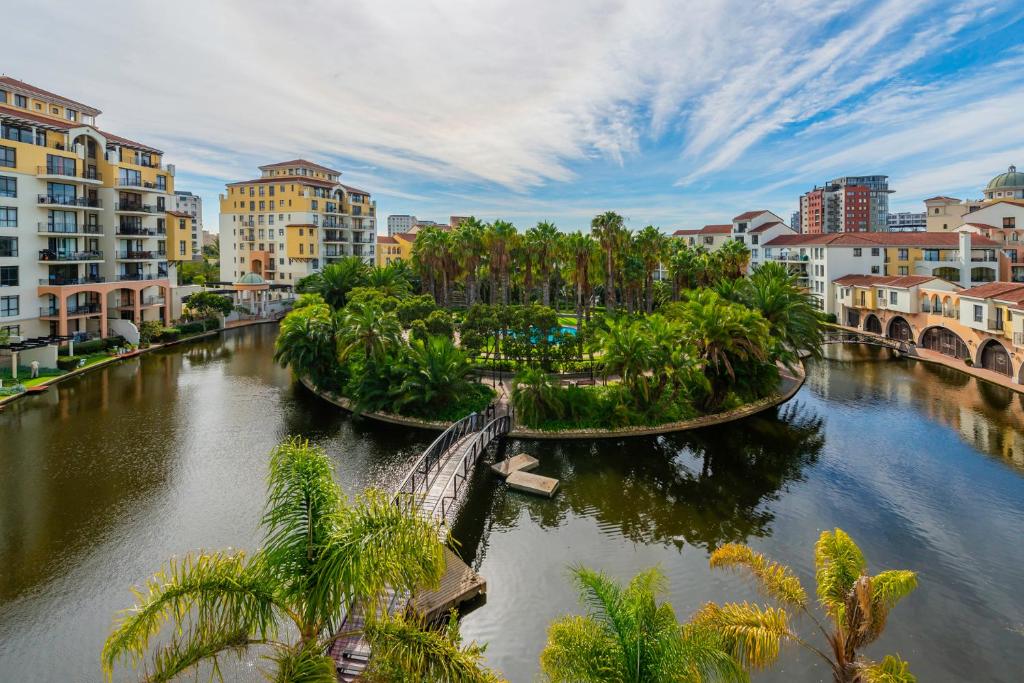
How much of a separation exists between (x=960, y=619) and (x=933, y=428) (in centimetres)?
2050

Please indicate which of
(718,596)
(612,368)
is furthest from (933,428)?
(718,596)

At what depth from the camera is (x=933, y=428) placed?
111ft

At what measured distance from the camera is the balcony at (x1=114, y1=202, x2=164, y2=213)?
60219 mm

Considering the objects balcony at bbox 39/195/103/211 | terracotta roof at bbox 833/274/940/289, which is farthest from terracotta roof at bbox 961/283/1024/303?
balcony at bbox 39/195/103/211

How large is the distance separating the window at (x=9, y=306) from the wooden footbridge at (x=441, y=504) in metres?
41.3

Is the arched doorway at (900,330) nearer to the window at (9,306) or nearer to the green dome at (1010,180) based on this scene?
the green dome at (1010,180)

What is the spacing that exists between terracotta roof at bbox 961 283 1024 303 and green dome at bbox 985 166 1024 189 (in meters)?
62.1

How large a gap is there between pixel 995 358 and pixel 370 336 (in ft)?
159

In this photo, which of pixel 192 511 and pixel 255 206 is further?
pixel 255 206

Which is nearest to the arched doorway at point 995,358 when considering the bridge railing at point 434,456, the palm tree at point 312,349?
the bridge railing at point 434,456

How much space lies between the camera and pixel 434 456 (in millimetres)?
28625

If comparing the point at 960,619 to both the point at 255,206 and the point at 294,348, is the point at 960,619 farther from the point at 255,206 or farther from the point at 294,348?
the point at 255,206

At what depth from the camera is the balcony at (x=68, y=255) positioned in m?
51.4

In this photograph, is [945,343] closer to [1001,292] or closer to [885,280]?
[1001,292]
